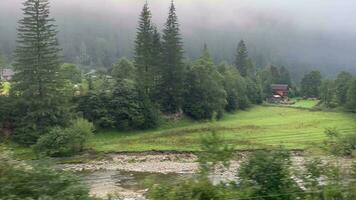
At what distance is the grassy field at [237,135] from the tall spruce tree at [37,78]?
16.8 ft

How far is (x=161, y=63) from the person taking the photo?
61312mm

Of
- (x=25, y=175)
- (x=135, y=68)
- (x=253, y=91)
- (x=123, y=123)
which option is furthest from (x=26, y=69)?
(x=253, y=91)

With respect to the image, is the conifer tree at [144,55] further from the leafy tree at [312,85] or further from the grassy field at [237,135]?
the leafy tree at [312,85]

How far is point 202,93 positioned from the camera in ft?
204

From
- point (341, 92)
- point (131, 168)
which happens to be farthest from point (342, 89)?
point (131, 168)

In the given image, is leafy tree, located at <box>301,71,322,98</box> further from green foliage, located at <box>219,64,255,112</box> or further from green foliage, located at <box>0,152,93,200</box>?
green foliage, located at <box>0,152,93,200</box>

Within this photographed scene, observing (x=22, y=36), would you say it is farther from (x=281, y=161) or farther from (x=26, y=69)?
(x=281, y=161)

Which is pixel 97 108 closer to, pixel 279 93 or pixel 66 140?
pixel 66 140

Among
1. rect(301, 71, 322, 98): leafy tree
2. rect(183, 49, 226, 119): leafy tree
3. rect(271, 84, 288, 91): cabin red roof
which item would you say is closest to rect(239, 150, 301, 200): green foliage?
rect(183, 49, 226, 119): leafy tree

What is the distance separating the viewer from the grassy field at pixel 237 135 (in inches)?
1706

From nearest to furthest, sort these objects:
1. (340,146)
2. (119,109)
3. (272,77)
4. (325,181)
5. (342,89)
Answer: (325,181) < (340,146) < (119,109) < (342,89) < (272,77)

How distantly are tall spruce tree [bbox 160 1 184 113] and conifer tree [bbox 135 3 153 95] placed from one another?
6.84ft

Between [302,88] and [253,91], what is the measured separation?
1208 inches

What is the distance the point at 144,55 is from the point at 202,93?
30.0 feet
